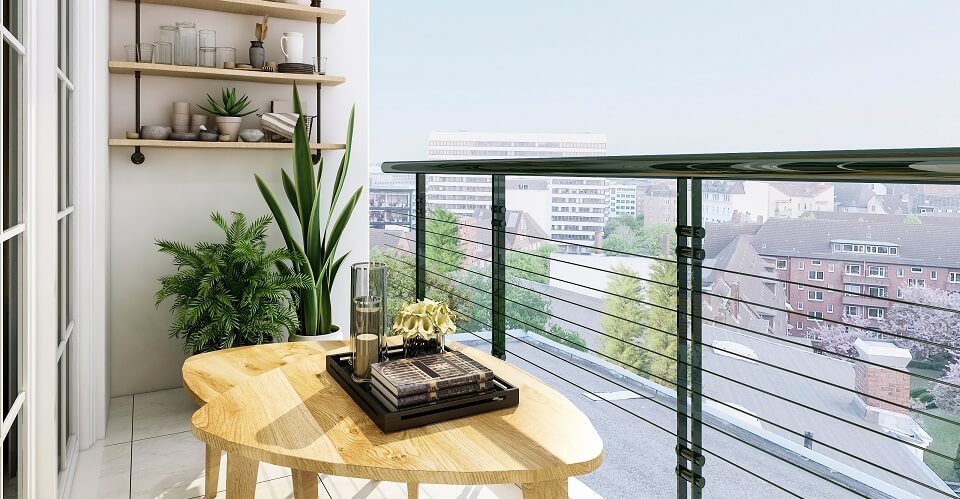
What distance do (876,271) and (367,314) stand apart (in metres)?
4.51

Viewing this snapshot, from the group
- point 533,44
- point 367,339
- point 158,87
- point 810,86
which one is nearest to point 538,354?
point 158,87

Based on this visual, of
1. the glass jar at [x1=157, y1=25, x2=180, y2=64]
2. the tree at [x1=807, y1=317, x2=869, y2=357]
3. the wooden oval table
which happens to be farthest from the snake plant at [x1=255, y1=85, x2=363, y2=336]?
the tree at [x1=807, y1=317, x2=869, y2=357]

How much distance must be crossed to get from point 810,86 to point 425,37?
658 centimetres

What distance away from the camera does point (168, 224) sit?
306cm

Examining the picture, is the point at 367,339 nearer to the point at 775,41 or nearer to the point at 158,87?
the point at 158,87

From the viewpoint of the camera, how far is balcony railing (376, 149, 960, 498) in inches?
45.9

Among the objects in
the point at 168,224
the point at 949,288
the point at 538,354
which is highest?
the point at 168,224

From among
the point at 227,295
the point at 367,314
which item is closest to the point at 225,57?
the point at 227,295

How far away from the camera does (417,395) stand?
1182mm

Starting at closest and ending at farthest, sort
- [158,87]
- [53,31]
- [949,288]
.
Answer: [53,31]
[158,87]
[949,288]

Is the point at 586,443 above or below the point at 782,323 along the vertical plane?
above

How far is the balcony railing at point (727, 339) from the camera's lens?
3.82ft

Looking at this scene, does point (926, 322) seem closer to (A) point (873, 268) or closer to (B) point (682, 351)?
(A) point (873, 268)

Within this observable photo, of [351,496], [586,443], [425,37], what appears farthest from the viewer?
[425,37]
